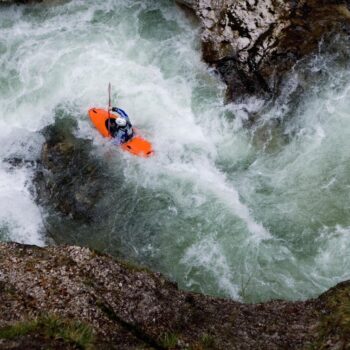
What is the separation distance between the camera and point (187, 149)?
41.8 ft

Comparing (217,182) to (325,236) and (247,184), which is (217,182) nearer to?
(247,184)

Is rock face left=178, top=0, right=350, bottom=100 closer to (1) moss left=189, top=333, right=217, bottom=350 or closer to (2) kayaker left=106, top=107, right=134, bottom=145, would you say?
(2) kayaker left=106, top=107, right=134, bottom=145

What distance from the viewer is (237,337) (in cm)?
673

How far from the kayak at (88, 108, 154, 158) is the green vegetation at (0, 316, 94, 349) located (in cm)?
653

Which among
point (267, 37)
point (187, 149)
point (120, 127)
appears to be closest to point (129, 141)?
point (120, 127)

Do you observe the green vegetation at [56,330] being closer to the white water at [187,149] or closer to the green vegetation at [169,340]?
the green vegetation at [169,340]

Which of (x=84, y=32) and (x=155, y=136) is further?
(x=84, y=32)

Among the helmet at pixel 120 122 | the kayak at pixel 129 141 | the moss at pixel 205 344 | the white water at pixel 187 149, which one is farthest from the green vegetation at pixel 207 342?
the helmet at pixel 120 122

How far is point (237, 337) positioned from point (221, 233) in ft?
14.1

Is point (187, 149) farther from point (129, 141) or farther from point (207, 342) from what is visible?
point (207, 342)

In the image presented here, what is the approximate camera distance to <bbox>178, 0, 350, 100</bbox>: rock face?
1315cm

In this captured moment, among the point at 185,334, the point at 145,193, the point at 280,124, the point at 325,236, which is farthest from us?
the point at 280,124

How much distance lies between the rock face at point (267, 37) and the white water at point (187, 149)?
45 cm

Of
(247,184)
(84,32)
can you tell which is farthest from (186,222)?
(84,32)
